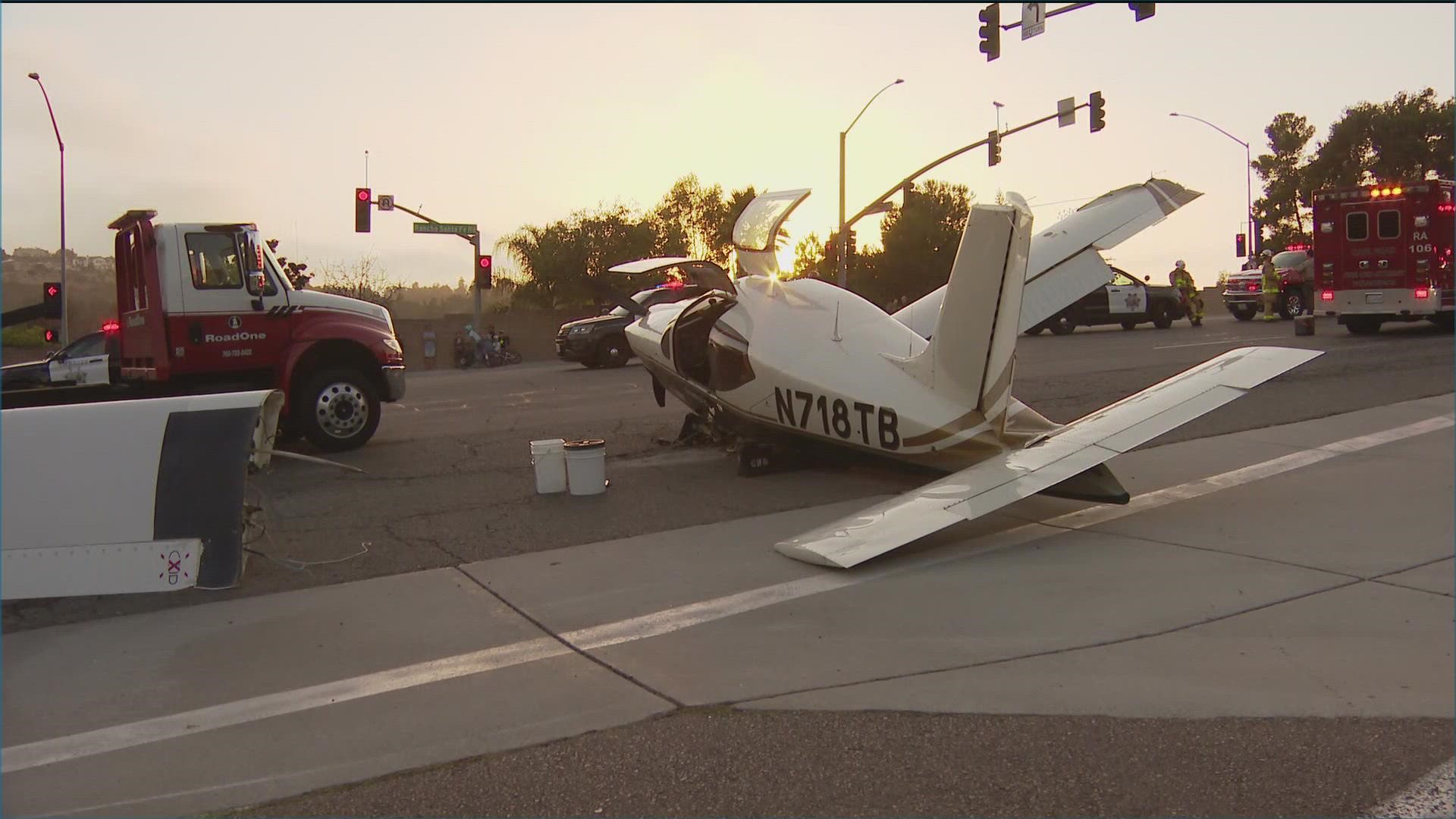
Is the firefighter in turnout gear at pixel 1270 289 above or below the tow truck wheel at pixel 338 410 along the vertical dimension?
above

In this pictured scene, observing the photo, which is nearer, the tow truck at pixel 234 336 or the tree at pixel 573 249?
the tow truck at pixel 234 336

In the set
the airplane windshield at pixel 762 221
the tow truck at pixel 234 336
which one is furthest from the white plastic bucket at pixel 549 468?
the tow truck at pixel 234 336

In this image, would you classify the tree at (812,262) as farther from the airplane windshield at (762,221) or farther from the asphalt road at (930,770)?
the asphalt road at (930,770)

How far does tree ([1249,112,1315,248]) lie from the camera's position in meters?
75.7

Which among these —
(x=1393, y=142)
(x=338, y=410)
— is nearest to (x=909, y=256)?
(x=1393, y=142)

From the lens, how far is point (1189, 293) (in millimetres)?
34406

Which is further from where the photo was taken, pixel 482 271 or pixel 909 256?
pixel 909 256

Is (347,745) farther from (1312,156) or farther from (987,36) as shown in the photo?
(1312,156)

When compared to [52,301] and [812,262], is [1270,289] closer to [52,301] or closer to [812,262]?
[812,262]

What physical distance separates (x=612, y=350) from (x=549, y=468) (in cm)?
1713

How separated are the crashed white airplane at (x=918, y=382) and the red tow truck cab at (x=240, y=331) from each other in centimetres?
411

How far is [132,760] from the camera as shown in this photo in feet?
14.0

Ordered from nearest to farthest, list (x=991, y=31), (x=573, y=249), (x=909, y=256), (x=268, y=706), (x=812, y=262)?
(x=268, y=706) < (x=991, y=31) < (x=812, y=262) < (x=573, y=249) < (x=909, y=256)

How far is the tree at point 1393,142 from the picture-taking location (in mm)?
59250
